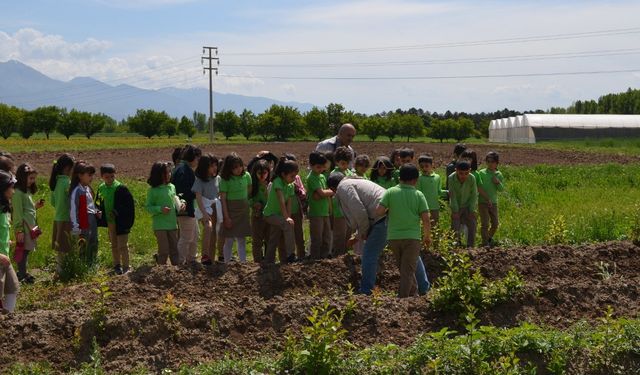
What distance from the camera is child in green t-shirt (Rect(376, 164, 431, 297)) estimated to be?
7438 mm

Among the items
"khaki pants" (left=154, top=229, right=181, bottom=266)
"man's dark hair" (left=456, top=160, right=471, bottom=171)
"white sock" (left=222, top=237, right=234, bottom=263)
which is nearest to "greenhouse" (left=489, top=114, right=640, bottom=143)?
"man's dark hair" (left=456, top=160, right=471, bottom=171)

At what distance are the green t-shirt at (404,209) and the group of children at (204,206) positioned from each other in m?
1.70

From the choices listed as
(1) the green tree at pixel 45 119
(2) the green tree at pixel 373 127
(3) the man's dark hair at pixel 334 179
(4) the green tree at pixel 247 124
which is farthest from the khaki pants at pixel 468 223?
(1) the green tree at pixel 45 119

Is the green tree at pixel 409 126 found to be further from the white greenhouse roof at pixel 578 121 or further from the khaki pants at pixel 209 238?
the khaki pants at pixel 209 238

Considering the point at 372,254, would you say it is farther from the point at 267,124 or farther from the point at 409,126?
the point at 409,126

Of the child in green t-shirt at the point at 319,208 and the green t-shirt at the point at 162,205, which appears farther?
the child in green t-shirt at the point at 319,208

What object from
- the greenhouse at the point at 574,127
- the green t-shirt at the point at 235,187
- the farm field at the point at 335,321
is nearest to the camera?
the farm field at the point at 335,321

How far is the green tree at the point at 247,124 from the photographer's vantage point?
86875 millimetres

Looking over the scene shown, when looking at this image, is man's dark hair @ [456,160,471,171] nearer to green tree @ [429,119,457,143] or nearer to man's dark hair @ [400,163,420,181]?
man's dark hair @ [400,163,420,181]

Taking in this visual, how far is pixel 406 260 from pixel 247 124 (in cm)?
8104

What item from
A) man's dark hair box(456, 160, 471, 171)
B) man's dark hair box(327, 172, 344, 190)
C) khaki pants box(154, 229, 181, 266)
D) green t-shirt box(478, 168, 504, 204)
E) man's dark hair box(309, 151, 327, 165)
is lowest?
khaki pants box(154, 229, 181, 266)

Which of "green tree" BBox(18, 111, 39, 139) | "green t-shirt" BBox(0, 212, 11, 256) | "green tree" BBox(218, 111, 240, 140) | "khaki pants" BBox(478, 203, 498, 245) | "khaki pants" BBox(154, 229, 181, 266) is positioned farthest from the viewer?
"green tree" BBox(218, 111, 240, 140)

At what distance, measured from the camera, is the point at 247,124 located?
8756 centimetres

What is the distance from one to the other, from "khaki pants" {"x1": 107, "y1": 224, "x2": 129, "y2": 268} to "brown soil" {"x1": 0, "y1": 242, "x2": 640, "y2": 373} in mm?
1481
